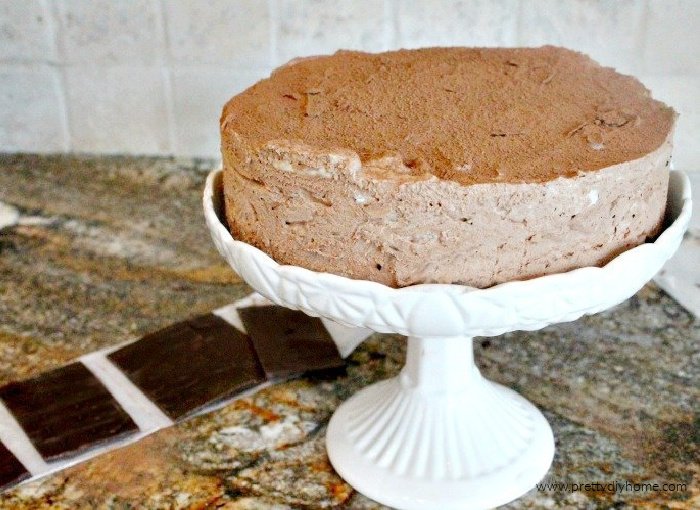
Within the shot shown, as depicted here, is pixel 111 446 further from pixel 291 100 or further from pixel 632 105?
pixel 632 105

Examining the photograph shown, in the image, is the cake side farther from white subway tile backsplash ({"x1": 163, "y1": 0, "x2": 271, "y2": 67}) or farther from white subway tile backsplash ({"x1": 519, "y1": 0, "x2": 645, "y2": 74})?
white subway tile backsplash ({"x1": 163, "y1": 0, "x2": 271, "y2": 67})

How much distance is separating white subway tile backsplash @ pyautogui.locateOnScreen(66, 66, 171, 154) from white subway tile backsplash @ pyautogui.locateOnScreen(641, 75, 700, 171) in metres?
0.92

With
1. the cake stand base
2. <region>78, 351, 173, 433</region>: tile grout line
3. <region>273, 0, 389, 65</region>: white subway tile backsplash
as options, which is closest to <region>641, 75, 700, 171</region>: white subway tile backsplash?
<region>273, 0, 389, 65</region>: white subway tile backsplash

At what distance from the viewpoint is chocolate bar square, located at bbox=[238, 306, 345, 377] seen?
43.0 inches

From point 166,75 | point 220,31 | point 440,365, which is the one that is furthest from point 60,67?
point 440,365

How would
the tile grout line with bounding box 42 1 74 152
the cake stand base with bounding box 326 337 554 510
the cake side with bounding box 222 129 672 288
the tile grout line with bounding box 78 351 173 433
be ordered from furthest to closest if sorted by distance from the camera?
the tile grout line with bounding box 42 1 74 152
the tile grout line with bounding box 78 351 173 433
the cake stand base with bounding box 326 337 554 510
the cake side with bounding box 222 129 672 288

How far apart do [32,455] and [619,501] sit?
2.13ft

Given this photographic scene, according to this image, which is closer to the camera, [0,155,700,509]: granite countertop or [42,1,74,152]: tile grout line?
[0,155,700,509]: granite countertop

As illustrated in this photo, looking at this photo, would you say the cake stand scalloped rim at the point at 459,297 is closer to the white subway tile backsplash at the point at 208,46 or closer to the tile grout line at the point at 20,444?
the tile grout line at the point at 20,444

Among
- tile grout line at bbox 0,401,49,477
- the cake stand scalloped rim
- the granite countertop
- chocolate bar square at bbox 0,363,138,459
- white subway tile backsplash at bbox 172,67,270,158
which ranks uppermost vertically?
the cake stand scalloped rim

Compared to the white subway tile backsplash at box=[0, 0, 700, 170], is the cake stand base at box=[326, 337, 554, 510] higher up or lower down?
lower down

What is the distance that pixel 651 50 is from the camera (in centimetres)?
142

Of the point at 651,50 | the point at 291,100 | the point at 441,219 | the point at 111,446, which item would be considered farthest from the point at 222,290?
the point at 651,50

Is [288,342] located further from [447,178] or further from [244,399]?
[447,178]
